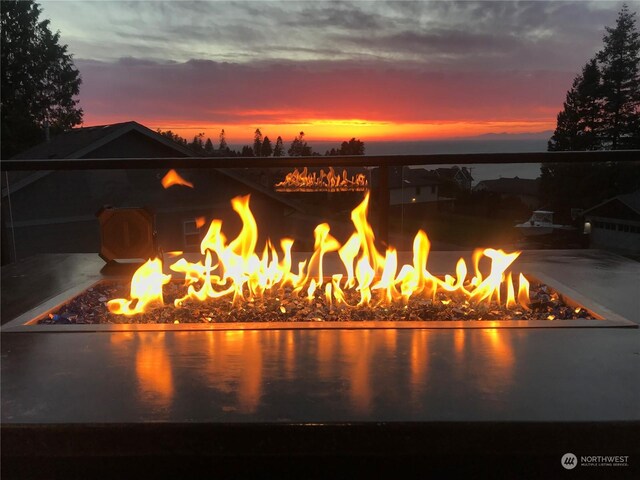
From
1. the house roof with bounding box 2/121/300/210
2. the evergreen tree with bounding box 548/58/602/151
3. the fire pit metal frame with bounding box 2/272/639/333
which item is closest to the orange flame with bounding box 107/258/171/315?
the fire pit metal frame with bounding box 2/272/639/333

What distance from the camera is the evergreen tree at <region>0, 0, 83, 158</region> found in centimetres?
1756

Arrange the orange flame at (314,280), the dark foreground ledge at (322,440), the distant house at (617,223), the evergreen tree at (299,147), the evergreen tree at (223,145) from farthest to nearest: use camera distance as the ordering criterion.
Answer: the evergreen tree at (223,145), the evergreen tree at (299,147), the distant house at (617,223), the orange flame at (314,280), the dark foreground ledge at (322,440)

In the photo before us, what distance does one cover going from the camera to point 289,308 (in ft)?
6.73

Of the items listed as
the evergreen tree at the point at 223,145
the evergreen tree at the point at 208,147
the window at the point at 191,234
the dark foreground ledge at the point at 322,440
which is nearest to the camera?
the dark foreground ledge at the point at 322,440

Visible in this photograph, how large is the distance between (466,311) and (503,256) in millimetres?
530

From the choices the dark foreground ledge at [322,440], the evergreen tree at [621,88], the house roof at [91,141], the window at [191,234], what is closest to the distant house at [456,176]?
the window at [191,234]

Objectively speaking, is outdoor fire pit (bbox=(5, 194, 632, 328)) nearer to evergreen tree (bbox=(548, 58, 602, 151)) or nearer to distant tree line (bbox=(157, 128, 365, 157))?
distant tree line (bbox=(157, 128, 365, 157))

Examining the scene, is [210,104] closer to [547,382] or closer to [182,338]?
[182,338]

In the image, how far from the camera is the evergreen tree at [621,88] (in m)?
5.05

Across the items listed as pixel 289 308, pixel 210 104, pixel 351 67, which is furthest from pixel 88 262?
pixel 210 104

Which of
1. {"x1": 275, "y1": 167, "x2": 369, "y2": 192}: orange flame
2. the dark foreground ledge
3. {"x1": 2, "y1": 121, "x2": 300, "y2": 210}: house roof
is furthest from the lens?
{"x1": 2, "y1": 121, "x2": 300, "y2": 210}: house roof

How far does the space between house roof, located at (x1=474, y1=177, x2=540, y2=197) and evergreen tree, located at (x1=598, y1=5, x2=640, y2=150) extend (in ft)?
8.32

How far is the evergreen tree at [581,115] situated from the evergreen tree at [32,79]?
653 inches

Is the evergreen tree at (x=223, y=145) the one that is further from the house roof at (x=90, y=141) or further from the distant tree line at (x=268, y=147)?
the house roof at (x=90, y=141)
